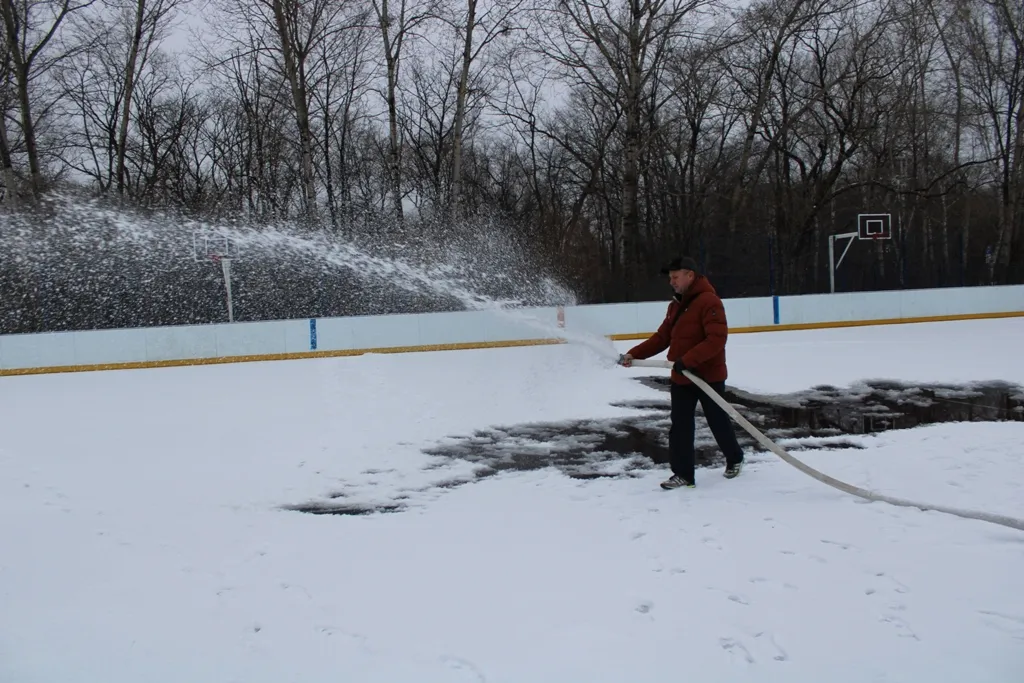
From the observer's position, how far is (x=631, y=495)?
534 centimetres

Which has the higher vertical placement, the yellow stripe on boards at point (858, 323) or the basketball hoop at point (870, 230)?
the basketball hoop at point (870, 230)

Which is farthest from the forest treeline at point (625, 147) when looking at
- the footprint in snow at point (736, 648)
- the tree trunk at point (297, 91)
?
the footprint in snow at point (736, 648)

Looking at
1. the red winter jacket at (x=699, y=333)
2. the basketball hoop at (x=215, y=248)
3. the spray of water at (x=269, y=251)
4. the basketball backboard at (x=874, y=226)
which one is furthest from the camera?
the basketball backboard at (x=874, y=226)

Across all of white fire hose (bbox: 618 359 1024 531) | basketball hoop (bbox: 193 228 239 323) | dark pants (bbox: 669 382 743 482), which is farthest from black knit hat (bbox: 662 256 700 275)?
basketball hoop (bbox: 193 228 239 323)

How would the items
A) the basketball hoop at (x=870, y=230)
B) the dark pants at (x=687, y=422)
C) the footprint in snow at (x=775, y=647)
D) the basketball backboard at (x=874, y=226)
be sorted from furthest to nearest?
the basketball backboard at (x=874, y=226) → the basketball hoop at (x=870, y=230) → the dark pants at (x=687, y=422) → the footprint in snow at (x=775, y=647)

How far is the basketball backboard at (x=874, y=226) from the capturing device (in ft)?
69.8

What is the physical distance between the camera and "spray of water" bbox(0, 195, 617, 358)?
1827 centimetres

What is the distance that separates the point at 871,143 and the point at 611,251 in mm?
10068

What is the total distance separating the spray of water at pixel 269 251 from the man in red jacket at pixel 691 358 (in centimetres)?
1112

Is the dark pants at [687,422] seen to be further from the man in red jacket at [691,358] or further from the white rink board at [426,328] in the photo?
the white rink board at [426,328]

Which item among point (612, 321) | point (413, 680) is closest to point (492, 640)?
point (413, 680)

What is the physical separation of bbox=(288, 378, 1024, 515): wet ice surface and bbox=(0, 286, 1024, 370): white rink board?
4.29 meters

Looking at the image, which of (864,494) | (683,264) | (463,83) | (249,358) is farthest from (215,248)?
(864,494)

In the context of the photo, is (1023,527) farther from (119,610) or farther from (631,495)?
(119,610)
